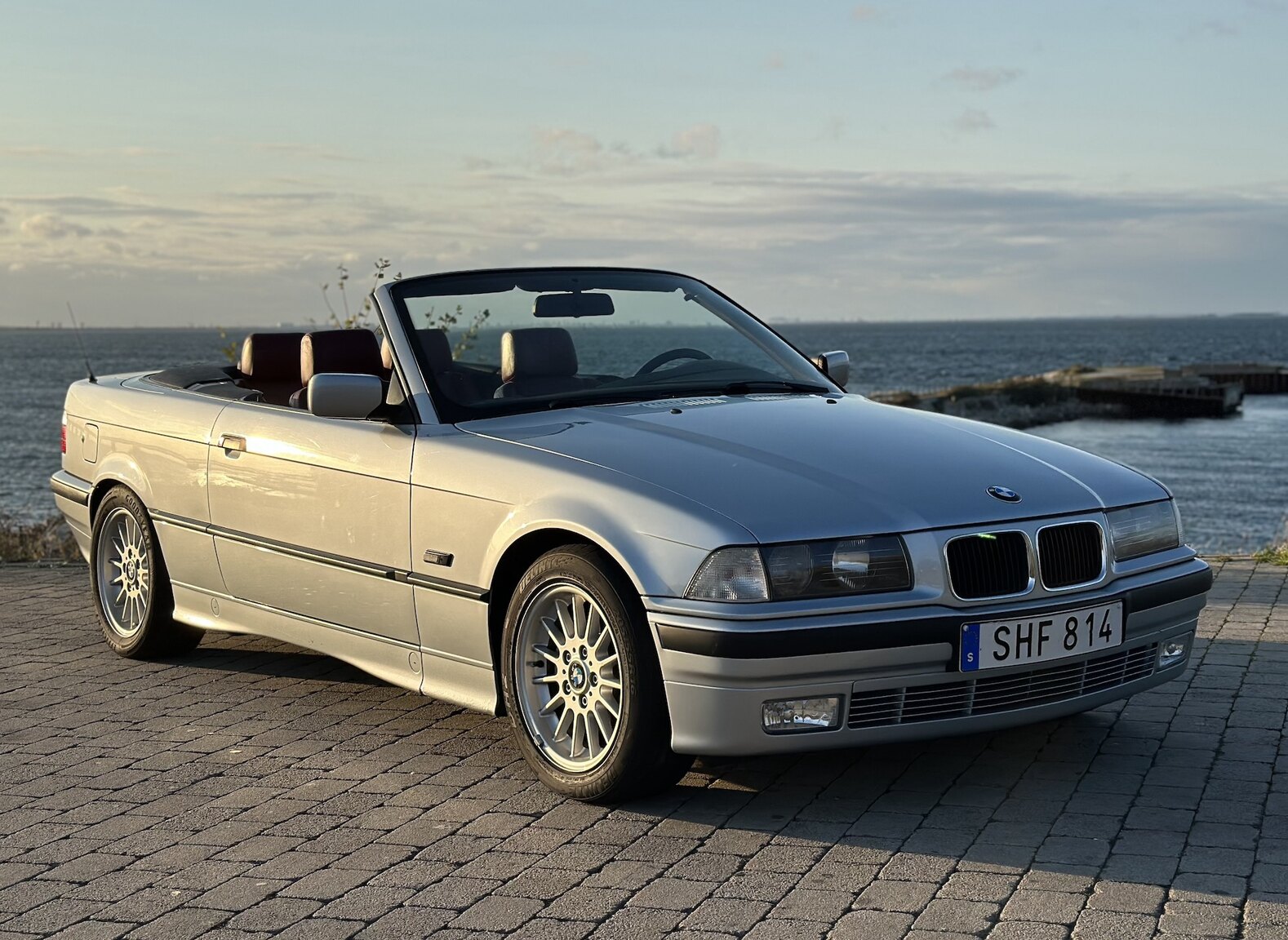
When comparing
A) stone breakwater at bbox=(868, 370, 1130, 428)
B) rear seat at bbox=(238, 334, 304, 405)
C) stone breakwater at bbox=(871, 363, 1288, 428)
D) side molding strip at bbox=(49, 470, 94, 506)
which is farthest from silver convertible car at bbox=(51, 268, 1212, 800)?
stone breakwater at bbox=(871, 363, 1288, 428)

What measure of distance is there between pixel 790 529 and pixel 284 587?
245cm

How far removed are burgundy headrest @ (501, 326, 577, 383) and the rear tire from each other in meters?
2.19

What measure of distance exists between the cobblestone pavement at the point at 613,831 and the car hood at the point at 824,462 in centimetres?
89

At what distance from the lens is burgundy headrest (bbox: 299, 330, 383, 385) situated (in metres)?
6.27

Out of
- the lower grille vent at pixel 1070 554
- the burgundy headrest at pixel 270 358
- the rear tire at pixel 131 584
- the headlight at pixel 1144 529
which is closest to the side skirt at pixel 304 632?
the rear tire at pixel 131 584

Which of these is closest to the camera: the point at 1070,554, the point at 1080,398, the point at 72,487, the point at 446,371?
the point at 1070,554

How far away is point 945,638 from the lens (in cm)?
414

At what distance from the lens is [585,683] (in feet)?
14.8

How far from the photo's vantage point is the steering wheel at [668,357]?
559 cm

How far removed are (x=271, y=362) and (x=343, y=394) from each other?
90.0 inches

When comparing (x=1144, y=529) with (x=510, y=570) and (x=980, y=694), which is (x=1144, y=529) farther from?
(x=510, y=570)

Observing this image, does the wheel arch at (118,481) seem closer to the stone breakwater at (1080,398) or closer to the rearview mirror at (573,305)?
the rearview mirror at (573,305)

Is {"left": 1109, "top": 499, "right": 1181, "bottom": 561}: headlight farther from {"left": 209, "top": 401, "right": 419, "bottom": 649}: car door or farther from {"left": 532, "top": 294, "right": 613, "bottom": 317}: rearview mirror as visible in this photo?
{"left": 209, "top": 401, "right": 419, "bottom": 649}: car door

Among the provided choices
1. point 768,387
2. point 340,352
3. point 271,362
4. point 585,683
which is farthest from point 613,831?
point 271,362
